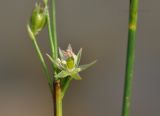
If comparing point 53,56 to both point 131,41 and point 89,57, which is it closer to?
point 131,41

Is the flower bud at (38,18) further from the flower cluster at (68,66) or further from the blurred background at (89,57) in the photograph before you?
the blurred background at (89,57)

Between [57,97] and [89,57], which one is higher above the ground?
[57,97]

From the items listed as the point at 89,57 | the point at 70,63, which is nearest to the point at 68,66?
the point at 70,63

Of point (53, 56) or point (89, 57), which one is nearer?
point (53, 56)

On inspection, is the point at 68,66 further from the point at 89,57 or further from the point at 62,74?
the point at 89,57

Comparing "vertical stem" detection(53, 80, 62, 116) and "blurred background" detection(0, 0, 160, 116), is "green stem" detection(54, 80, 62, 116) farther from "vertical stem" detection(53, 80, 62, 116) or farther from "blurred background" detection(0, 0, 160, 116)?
"blurred background" detection(0, 0, 160, 116)

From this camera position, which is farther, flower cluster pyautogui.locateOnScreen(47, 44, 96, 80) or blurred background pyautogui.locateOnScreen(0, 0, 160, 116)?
blurred background pyautogui.locateOnScreen(0, 0, 160, 116)

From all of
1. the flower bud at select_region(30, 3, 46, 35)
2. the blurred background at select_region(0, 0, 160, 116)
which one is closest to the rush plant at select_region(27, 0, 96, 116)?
the flower bud at select_region(30, 3, 46, 35)

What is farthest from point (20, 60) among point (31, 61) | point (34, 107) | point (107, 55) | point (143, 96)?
point (143, 96)

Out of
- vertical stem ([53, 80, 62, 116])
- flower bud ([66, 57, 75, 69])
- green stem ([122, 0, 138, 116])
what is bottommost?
vertical stem ([53, 80, 62, 116])
